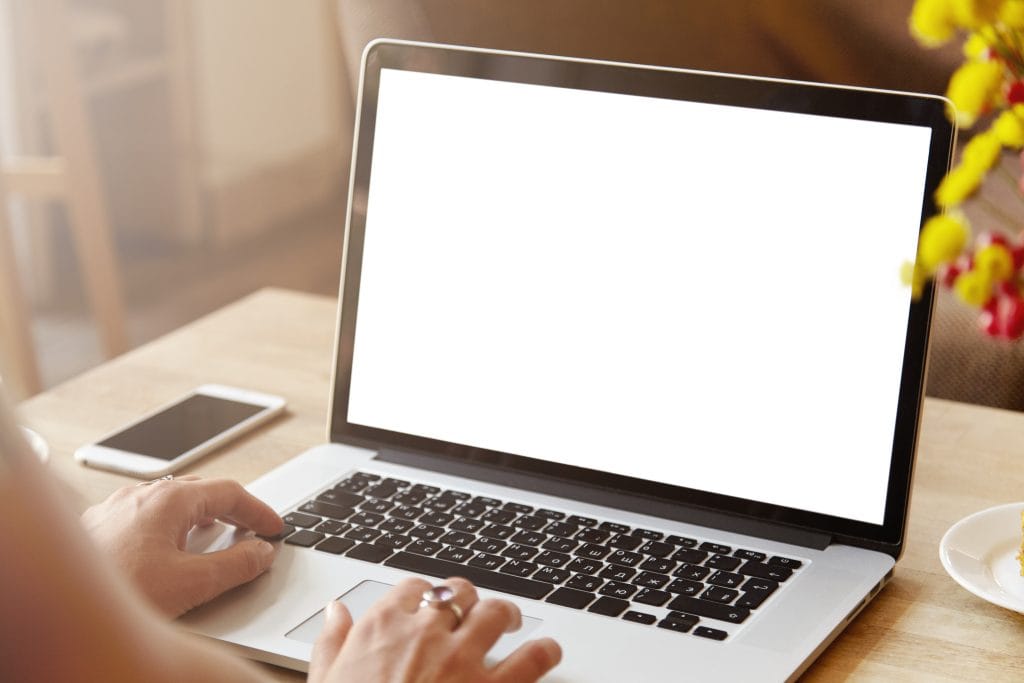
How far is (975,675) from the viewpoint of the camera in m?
0.80

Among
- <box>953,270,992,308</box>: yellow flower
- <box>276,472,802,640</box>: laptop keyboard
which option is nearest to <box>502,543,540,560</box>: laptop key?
<box>276,472,802,640</box>: laptop keyboard

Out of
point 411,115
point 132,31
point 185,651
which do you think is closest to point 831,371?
point 411,115

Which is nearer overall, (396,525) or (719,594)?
(719,594)

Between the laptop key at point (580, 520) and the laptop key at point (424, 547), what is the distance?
97 mm

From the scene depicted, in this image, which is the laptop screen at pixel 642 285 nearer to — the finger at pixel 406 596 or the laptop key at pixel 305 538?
the laptop key at pixel 305 538

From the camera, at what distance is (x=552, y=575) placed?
89 centimetres

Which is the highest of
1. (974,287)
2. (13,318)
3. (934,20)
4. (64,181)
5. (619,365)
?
(934,20)

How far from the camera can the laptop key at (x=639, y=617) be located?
0.83 metres

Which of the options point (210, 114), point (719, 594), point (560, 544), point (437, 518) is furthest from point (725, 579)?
point (210, 114)

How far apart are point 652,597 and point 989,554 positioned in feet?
0.78

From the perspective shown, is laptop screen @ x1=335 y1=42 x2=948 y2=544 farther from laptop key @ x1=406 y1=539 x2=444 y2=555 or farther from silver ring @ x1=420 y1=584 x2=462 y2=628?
silver ring @ x1=420 y1=584 x2=462 y2=628

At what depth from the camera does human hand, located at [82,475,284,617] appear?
0.86m

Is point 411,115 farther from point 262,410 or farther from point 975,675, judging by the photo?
point 975,675

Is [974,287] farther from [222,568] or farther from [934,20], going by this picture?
[222,568]
